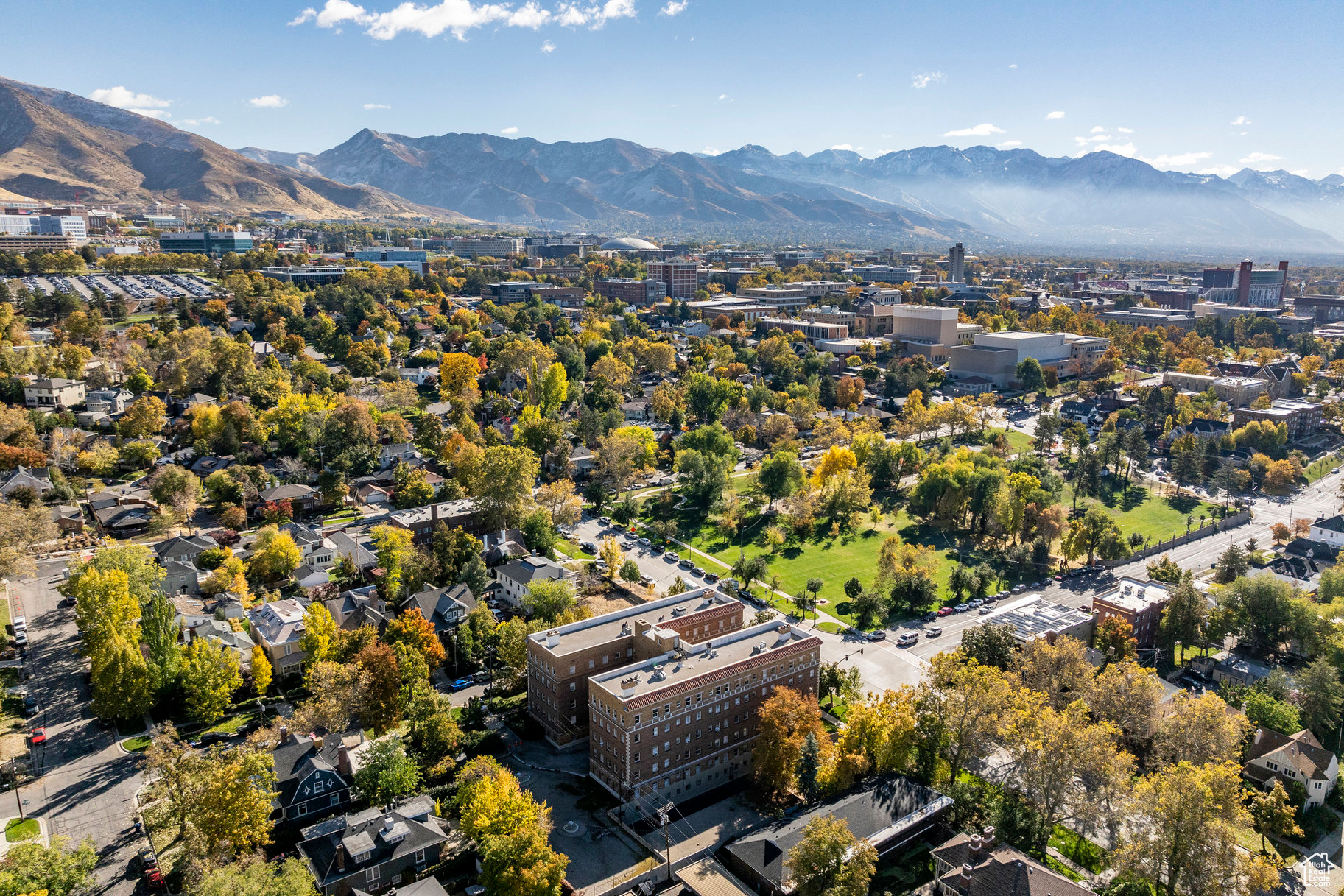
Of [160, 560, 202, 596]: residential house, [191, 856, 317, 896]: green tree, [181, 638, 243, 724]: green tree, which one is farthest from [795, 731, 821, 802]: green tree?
[160, 560, 202, 596]: residential house

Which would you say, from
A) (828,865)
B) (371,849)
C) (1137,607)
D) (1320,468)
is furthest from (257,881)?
(1320,468)

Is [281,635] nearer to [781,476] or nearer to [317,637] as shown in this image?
→ [317,637]

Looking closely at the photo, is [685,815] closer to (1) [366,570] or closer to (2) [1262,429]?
(1) [366,570]

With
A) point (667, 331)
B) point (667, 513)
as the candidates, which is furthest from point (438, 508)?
point (667, 331)

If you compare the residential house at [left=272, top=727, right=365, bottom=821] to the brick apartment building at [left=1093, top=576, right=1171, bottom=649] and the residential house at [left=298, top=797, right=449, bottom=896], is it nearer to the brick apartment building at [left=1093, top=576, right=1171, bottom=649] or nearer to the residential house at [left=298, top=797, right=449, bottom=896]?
the residential house at [left=298, top=797, right=449, bottom=896]

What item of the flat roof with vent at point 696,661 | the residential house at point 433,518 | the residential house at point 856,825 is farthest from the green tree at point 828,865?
the residential house at point 433,518
